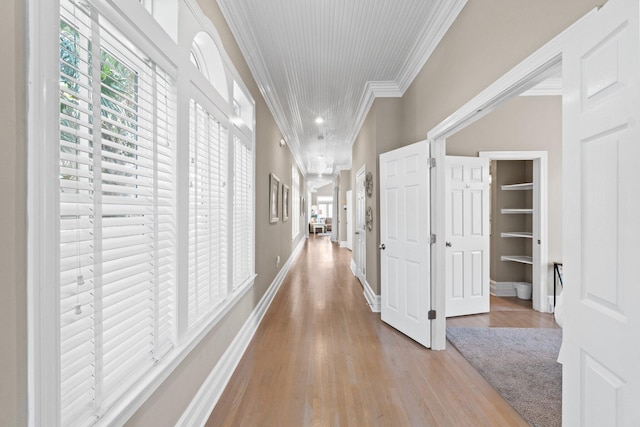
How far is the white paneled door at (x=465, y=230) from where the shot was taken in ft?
11.4

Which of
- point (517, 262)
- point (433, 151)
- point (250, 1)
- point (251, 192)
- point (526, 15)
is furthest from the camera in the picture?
point (517, 262)

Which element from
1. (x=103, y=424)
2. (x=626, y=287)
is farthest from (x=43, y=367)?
(x=626, y=287)

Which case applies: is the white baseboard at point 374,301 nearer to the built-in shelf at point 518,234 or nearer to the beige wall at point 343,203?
the built-in shelf at point 518,234

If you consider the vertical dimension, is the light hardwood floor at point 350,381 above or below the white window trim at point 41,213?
below

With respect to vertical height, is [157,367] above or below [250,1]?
below

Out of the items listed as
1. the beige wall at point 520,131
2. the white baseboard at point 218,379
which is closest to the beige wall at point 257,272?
the white baseboard at point 218,379

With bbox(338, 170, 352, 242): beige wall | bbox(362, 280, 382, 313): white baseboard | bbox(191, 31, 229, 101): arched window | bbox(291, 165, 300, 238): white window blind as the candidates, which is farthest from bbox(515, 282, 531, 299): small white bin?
bbox(338, 170, 352, 242): beige wall

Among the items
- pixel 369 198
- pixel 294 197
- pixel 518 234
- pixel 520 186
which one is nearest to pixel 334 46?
pixel 369 198

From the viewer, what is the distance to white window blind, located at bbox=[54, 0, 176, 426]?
0.85 meters

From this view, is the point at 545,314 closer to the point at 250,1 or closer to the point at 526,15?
the point at 526,15
